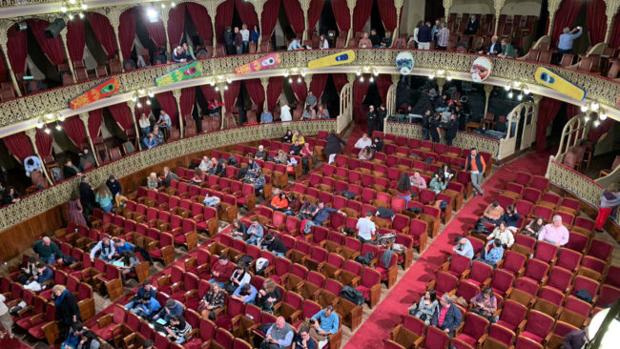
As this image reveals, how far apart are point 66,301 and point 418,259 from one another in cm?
746

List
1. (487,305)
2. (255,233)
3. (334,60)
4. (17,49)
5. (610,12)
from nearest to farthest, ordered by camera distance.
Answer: (487,305) → (255,233) → (610,12) → (17,49) → (334,60)

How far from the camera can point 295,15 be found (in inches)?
754

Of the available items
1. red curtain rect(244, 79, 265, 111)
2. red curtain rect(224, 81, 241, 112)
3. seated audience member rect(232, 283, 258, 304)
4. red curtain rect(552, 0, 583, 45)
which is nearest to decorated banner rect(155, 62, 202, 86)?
red curtain rect(224, 81, 241, 112)

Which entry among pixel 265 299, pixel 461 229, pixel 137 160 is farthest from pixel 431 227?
pixel 137 160

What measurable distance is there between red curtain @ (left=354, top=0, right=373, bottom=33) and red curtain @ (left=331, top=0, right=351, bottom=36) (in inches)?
11.8

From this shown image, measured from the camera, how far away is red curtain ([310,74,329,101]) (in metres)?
19.5

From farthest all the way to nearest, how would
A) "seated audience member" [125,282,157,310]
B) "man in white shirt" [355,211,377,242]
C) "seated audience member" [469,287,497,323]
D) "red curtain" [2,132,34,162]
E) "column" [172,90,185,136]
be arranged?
"column" [172,90,185,136]
"red curtain" [2,132,34,162]
"man in white shirt" [355,211,377,242]
"seated audience member" [125,282,157,310]
"seated audience member" [469,287,497,323]

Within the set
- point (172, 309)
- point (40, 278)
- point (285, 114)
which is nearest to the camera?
point (172, 309)

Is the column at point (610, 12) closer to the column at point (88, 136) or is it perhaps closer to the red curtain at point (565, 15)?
the red curtain at point (565, 15)

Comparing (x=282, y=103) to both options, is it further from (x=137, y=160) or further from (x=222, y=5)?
(x=137, y=160)

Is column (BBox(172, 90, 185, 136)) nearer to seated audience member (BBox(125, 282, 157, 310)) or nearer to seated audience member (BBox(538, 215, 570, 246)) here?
seated audience member (BBox(125, 282, 157, 310))

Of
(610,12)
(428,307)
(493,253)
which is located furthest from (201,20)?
(428,307)

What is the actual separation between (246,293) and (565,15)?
1244 centimetres

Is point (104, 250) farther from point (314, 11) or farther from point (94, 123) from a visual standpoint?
point (314, 11)
